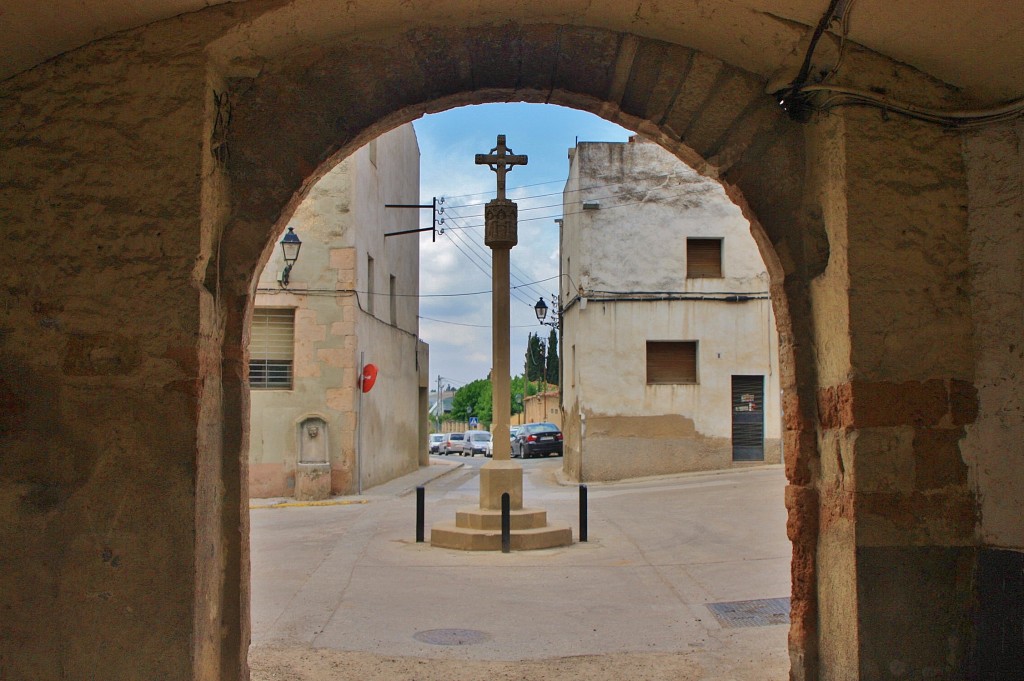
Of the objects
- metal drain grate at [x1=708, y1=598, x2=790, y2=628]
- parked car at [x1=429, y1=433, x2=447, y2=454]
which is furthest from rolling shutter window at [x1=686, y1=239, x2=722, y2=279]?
parked car at [x1=429, y1=433, x2=447, y2=454]

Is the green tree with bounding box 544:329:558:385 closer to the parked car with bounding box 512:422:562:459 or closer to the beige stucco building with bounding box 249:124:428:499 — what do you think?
the parked car with bounding box 512:422:562:459

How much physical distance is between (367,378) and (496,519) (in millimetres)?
6968

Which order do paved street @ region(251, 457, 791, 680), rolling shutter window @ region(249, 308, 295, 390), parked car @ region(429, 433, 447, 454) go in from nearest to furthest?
1. paved street @ region(251, 457, 791, 680)
2. rolling shutter window @ region(249, 308, 295, 390)
3. parked car @ region(429, 433, 447, 454)

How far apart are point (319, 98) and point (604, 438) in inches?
615

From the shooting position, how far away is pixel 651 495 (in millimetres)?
16156

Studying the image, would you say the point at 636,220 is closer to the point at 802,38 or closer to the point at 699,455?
the point at 699,455

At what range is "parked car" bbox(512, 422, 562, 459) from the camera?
30.0 m

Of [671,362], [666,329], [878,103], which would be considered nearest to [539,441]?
[671,362]

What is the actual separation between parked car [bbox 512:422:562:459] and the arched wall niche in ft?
83.5

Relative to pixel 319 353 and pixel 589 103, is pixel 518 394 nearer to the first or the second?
pixel 319 353

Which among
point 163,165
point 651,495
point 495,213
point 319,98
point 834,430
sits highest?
point 495,213

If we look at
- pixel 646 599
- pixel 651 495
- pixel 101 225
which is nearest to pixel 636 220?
pixel 651 495

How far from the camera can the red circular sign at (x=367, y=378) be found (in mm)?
16766

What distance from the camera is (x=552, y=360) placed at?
2212 inches
